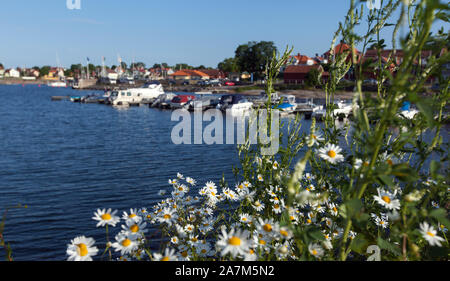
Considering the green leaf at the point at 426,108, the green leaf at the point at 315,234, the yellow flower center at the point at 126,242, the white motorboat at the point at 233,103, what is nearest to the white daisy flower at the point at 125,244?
the yellow flower center at the point at 126,242

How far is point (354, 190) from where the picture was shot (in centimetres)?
203

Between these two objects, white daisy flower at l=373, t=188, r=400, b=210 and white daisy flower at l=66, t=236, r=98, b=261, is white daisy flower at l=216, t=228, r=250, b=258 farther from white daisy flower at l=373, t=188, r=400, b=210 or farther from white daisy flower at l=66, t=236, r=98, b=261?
white daisy flower at l=373, t=188, r=400, b=210

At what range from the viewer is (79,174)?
46.5 feet

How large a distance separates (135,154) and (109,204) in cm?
816

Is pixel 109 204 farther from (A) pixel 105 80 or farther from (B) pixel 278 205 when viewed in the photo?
(A) pixel 105 80

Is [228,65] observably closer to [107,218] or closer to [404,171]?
[107,218]

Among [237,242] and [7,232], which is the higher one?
[237,242]

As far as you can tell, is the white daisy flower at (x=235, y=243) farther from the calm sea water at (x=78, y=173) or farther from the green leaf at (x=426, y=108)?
the calm sea water at (x=78, y=173)

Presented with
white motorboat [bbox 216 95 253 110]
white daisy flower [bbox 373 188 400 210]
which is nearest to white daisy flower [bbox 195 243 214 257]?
white daisy flower [bbox 373 188 400 210]

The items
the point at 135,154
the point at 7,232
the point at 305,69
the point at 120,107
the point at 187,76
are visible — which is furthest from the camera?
the point at 187,76

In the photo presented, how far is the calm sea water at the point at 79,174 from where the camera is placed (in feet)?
29.1

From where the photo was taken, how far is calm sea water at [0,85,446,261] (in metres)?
8.86
